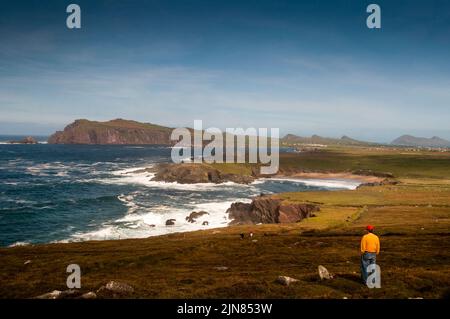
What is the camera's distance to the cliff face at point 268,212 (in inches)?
3696

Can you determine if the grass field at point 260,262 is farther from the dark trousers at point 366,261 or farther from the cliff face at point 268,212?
the cliff face at point 268,212

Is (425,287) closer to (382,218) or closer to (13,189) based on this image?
(382,218)

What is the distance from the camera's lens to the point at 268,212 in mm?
97562

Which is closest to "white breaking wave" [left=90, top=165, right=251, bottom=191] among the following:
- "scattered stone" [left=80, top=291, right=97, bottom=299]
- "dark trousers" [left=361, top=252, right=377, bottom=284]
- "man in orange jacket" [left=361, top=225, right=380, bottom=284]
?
"scattered stone" [left=80, top=291, right=97, bottom=299]

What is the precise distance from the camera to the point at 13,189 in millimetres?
131375

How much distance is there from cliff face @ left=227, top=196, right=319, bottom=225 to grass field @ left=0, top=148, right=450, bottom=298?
930cm

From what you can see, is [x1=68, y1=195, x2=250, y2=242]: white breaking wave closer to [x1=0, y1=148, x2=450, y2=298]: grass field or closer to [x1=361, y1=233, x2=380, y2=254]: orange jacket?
[x1=0, y1=148, x2=450, y2=298]: grass field

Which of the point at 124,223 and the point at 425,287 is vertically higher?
the point at 425,287

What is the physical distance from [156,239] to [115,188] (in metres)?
76.4

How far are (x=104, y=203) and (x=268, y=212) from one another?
4870 cm

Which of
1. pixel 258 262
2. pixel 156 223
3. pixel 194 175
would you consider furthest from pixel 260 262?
pixel 194 175

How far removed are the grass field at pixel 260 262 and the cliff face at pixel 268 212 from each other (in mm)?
9303
